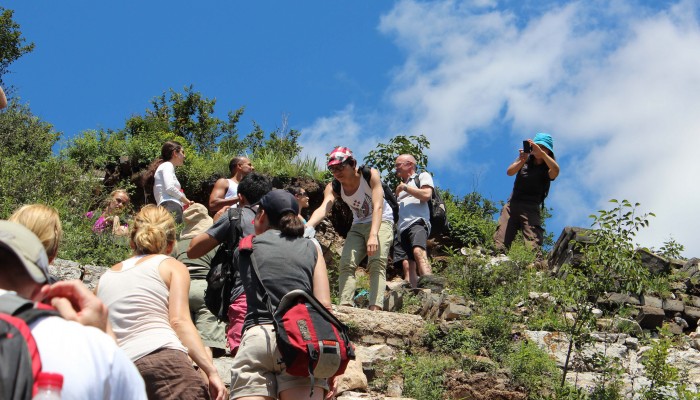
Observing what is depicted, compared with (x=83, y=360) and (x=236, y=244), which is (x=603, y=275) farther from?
(x=83, y=360)

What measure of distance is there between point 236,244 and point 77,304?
3.43 metres

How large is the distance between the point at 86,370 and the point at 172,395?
219cm

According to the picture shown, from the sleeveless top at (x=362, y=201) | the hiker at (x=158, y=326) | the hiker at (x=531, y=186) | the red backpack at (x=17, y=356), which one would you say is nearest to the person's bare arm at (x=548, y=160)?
the hiker at (x=531, y=186)

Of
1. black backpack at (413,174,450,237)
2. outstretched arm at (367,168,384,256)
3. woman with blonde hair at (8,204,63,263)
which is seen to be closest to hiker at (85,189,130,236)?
outstretched arm at (367,168,384,256)

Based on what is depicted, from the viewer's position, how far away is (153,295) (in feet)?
15.7

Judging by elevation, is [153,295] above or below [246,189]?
below

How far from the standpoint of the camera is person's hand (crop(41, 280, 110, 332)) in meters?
2.82

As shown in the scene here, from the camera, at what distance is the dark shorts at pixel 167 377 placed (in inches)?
180

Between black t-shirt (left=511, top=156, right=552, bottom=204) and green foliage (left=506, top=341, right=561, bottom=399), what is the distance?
4.40 metres

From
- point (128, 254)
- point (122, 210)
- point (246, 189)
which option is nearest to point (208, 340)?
point (246, 189)

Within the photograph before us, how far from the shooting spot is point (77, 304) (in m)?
2.91

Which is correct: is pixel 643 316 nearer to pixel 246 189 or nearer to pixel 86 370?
pixel 246 189

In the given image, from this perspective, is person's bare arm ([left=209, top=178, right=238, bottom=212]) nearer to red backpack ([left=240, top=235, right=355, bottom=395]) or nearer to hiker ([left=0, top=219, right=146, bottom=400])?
red backpack ([left=240, top=235, right=355, bottom=395])

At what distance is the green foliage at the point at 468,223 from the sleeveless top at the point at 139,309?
390 inches
